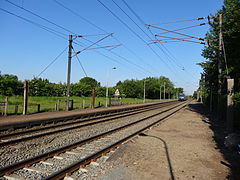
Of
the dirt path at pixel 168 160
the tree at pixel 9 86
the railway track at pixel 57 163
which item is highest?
the tree at pixel 9 86

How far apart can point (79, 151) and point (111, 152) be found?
1.23 m

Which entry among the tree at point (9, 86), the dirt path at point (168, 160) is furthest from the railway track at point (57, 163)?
the tree at point (9, 86)

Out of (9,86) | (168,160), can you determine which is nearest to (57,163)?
(168,160)

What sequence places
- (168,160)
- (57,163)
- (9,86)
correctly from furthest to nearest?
(9,86) < (168,160) < (57,163)

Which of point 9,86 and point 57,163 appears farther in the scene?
point 9,86

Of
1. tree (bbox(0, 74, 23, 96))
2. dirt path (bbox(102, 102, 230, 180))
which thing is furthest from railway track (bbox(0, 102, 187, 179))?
tree (bbox(0, 74, 23, 96))

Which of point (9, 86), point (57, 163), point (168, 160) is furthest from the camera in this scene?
point (9, 86)

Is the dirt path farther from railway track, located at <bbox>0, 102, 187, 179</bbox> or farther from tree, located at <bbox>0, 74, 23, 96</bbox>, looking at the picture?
tree, located at <bbox>0, 74, 23, 96</bbox>

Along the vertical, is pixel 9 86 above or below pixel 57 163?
above

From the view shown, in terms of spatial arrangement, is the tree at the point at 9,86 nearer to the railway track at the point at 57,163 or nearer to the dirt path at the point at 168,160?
the railway track at the point at 57,163

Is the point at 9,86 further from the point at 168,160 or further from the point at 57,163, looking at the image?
the point at 168,160

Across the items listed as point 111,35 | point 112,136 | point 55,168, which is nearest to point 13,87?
point 111,35

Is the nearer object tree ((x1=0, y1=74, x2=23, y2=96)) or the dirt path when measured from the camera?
the dirt path

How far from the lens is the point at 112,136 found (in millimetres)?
10383
